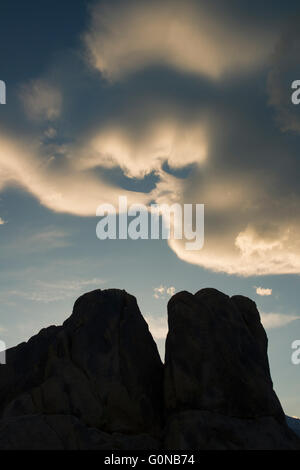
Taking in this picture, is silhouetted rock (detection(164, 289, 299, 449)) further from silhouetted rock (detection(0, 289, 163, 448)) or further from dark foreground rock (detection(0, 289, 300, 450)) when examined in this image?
silhouetted rock (detection(0, 289, 163, 448))

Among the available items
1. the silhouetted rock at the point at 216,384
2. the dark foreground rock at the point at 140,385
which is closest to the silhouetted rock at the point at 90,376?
the dark foreground rock at the point at 140,385

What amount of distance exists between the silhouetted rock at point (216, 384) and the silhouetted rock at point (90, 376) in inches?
71.6

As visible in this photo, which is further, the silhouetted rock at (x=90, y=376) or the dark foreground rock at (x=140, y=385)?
the silhouetted rock at (x=90, y=376)

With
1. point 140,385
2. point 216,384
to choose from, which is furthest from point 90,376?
point 216,384

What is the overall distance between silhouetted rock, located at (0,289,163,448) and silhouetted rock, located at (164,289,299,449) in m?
1.82

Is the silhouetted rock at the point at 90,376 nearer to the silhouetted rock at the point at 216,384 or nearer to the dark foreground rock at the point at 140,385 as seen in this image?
the dark foreground rock at the point at 140,385

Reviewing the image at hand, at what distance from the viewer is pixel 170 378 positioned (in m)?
24.1

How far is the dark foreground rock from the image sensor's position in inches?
819

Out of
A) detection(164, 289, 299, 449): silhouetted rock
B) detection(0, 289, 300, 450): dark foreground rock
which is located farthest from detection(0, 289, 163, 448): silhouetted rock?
detection(164, 289, 299, 449): silhouetted rock

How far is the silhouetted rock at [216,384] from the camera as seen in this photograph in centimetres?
2084

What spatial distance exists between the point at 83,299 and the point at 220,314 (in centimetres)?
1044

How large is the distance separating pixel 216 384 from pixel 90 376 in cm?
799
